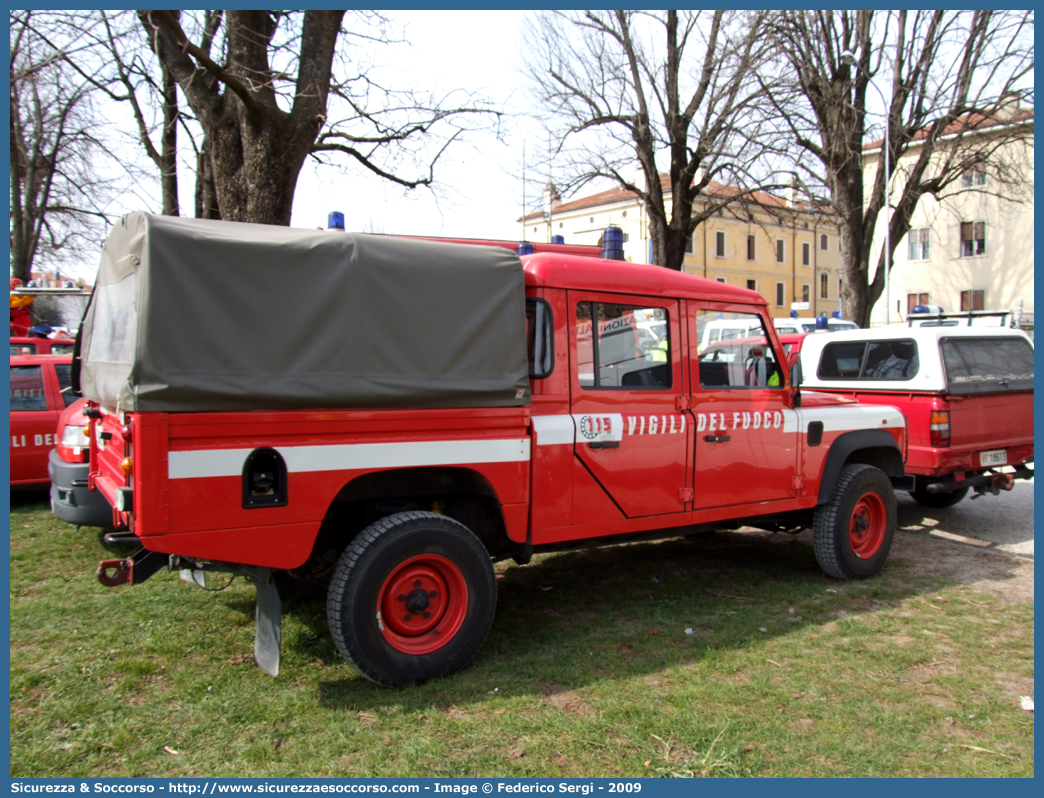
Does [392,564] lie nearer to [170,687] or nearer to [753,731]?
[170,687]

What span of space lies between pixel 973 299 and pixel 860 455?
38.2 metres

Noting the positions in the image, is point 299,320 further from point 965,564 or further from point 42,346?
point 42,346

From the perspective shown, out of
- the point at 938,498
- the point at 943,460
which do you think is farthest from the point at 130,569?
the point at 938,498

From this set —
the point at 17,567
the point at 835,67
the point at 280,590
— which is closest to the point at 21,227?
the point at 17,567

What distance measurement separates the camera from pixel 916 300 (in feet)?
131

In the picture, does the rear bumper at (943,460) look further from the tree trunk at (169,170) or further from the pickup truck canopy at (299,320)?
the tree trunk at (169,170)

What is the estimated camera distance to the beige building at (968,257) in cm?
3569

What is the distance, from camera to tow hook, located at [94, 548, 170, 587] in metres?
3.45

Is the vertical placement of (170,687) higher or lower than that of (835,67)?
lower

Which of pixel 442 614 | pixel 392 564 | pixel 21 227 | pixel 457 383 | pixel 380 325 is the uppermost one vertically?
pixel 21 227

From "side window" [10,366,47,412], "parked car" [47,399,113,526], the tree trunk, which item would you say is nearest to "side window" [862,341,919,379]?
"parked car" [47,399,113,526]
